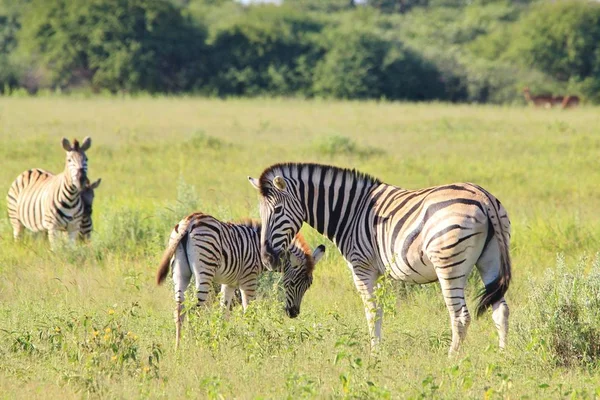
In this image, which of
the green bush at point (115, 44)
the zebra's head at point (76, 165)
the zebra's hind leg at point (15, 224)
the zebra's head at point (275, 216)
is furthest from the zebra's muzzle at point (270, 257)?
the green bush at point (115, 44)

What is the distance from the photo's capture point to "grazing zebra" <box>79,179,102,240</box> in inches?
430

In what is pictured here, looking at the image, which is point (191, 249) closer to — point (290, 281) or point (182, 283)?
point (182, 283)

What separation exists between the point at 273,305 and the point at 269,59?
44547 mm

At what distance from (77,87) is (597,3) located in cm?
→ 3160

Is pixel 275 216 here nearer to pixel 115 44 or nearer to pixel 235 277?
pixel 235 277

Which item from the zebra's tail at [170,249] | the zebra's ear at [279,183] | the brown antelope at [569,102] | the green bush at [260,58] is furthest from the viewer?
the green bush at [260,58]

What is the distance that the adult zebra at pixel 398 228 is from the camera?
21.2ft

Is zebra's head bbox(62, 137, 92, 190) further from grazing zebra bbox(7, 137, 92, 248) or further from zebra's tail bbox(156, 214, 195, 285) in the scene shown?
zebra's tail bbox(156, 214, 195, 285)

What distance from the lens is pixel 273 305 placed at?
6656mm

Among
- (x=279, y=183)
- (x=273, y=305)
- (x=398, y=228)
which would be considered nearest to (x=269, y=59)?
(x=279, y=183)

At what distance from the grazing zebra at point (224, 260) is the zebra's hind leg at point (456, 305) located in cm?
164

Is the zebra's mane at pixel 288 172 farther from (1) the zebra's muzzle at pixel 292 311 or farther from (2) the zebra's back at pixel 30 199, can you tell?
(2) the zebra's back at pixel 30 199

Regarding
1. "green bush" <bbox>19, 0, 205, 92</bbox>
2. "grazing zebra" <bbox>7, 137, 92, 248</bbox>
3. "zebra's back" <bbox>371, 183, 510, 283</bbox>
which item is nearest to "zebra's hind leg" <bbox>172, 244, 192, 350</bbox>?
"zebra's back" <bbox>371, 183, 510, 283</bbox>

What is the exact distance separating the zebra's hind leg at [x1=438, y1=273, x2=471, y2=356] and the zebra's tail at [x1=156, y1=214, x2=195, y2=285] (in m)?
2.08
